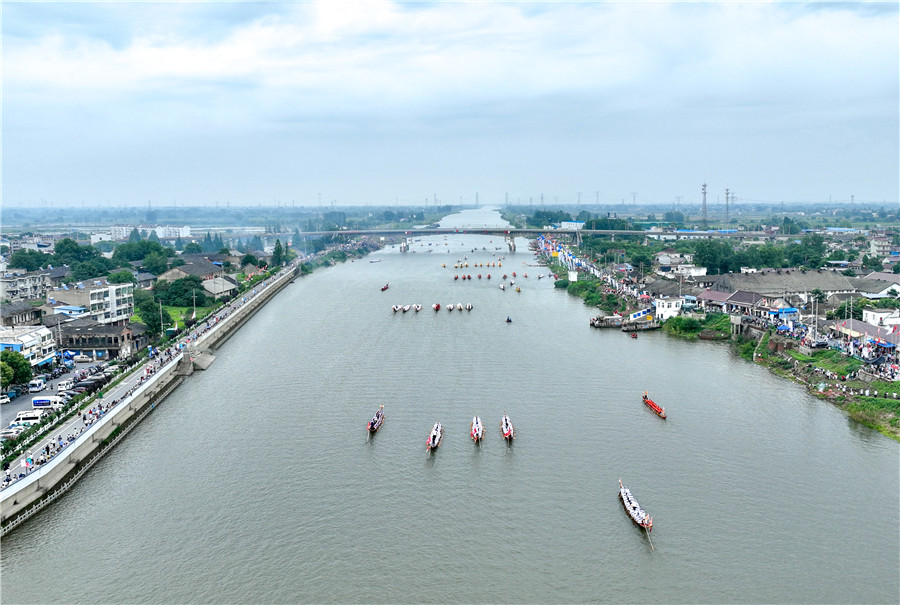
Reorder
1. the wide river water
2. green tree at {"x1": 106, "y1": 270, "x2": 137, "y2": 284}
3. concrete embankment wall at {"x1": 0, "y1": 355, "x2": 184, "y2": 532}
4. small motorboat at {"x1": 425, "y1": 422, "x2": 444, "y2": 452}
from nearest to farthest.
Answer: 1. the wide river water
2. concrete embankment wall at {"x1": 0, "y1": 355, "x2": 184, "y2": 532}
3. small motorboat at {"x1": 425, "y1": 422, "x2": 444, "y2": 452}
4. green tree at {"x1": 106, "y1": 270, "x2": 137, "y2": 284}

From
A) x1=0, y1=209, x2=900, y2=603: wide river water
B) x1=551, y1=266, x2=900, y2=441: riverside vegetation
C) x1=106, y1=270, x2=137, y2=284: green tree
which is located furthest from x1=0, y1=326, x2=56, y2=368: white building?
x1=551, y1=266, x2=900, y2=441: riverside vegetation

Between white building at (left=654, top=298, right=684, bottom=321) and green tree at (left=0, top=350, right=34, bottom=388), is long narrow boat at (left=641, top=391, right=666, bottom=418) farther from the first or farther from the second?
green tree at (left=0, top=350, right=34, bottom=388)

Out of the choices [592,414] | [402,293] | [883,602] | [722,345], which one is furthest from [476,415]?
[402,293]

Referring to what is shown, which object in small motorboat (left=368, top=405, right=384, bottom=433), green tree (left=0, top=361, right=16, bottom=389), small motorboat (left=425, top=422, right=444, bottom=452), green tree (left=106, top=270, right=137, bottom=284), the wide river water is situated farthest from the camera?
green tree (left=106, top=270, right=137, bottom=284)

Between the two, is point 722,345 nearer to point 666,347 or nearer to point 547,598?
point 666,347

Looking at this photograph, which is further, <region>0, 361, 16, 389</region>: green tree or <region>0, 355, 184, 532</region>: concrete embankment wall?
<region>0, 361, 16, 389</region>: green tree

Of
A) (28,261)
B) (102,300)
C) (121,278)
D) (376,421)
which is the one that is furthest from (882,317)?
(28,261)

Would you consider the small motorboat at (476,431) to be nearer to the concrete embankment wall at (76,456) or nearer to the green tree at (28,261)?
the concrete embankment wall at (76,456)

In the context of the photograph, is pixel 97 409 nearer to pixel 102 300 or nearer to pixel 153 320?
pixel 153 320
